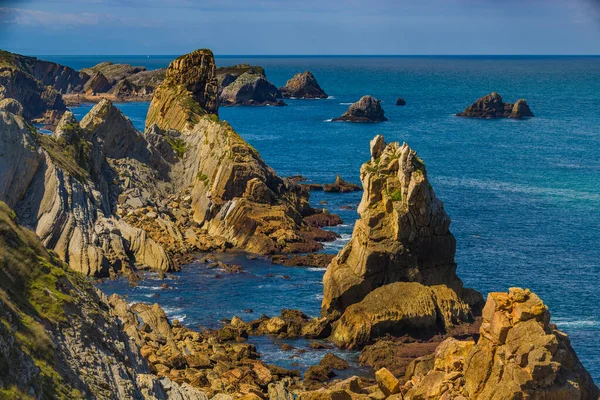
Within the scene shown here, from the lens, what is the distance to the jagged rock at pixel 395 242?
7119 centimetres

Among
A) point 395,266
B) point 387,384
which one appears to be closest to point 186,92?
point 395,266

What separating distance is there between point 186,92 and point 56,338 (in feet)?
310

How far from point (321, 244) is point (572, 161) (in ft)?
260

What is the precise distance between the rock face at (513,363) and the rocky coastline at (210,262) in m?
0.08

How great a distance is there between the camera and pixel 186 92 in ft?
430

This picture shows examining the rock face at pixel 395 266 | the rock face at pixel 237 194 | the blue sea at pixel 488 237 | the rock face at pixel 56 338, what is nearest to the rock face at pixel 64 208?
the blue sea at pixel 488 237

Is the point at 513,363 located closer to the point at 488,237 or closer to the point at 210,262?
the point at 210,262

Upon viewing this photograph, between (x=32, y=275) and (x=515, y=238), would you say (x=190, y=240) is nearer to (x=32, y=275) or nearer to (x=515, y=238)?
(x=515, y=238)

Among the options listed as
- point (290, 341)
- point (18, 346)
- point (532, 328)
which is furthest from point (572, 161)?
point (18, 346)

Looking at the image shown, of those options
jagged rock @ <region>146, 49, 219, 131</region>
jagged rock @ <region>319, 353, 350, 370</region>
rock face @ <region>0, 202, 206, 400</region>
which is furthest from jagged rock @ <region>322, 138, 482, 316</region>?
jagged rock @ <region>146, 49, 219, 131</region>

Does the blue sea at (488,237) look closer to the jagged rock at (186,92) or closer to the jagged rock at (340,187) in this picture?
the jagged rock at (340,187)

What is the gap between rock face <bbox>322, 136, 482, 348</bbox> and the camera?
67.4 meters

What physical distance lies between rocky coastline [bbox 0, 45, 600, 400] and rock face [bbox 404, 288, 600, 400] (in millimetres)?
77

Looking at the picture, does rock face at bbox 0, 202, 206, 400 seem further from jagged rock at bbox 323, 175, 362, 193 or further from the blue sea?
jagged rock at bbox 323, 175, 362, 193
